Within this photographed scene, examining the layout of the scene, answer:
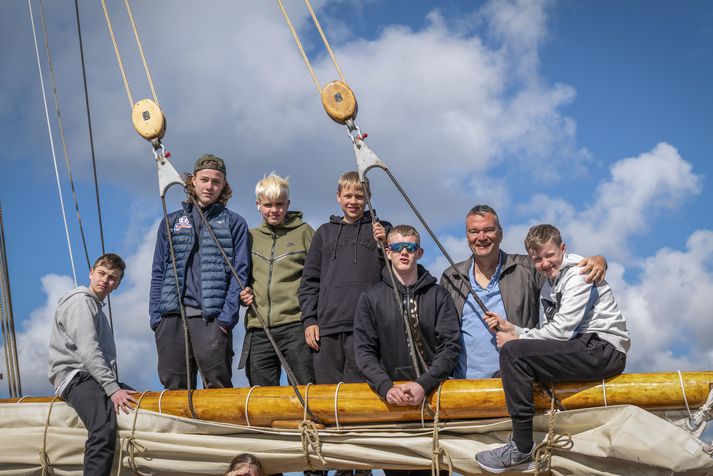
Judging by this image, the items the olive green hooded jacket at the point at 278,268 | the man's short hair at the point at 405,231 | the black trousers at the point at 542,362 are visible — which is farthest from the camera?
the olive green hooded jacket at the point at 278,268

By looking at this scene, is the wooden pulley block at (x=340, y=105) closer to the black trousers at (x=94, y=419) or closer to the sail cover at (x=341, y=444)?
the sail cover at (x=341, y=444)

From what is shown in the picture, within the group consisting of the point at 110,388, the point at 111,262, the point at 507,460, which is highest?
the point at 111,262

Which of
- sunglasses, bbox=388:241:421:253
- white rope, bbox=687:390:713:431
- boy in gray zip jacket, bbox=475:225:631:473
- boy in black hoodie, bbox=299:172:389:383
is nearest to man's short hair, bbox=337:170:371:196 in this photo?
boy in black hoodie, bbox=299:172:389:383

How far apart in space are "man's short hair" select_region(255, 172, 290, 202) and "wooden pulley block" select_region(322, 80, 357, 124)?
27.6 inches

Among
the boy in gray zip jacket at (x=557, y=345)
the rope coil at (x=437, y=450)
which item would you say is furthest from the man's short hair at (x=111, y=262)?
the boy in gray zip jacket at (x=557, y=345)

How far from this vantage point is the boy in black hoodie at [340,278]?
6.31 m

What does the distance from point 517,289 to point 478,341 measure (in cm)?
46

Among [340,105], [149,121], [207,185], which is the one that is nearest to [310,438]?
[207,185]

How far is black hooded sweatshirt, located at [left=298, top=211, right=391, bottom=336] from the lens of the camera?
633 cm

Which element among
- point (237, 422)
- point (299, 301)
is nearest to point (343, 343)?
point (299, 301)

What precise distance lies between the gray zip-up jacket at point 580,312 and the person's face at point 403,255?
37.5 inches

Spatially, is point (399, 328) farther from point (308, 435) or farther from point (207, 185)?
point (207, 185)

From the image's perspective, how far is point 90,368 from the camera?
6.43m

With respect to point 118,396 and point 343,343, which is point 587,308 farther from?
point 118,396
